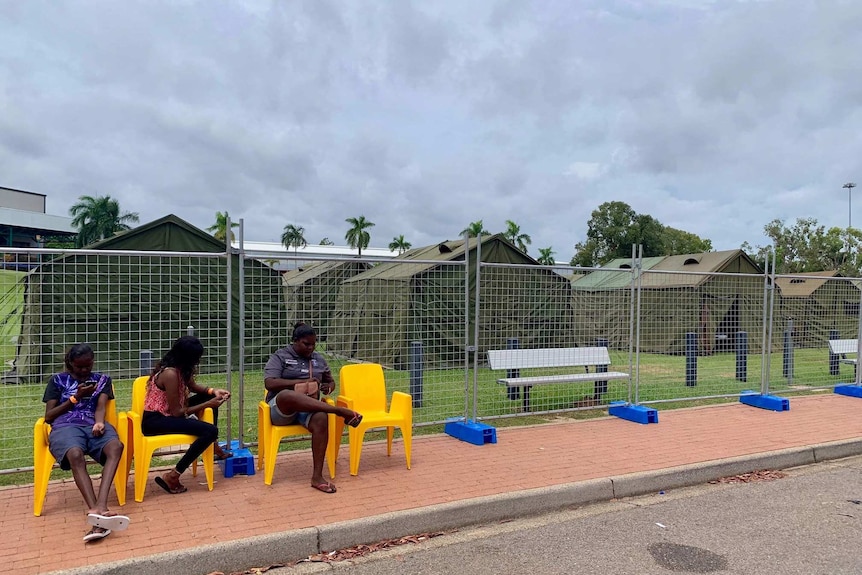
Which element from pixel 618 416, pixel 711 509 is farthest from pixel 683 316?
pixel 711 509

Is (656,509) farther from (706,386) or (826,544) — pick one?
(706,386)

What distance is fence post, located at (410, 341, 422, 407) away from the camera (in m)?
8.79

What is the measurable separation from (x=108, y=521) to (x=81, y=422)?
3.21 feet

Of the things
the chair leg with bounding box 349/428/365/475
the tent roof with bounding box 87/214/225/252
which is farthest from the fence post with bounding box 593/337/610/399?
the tent roof with bounding box 87/214/225/252

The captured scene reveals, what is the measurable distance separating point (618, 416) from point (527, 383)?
1.34 m

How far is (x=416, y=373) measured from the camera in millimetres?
9000

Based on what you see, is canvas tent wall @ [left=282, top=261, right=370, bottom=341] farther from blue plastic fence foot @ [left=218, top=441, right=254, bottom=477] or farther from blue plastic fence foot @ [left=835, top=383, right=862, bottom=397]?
blue plastic fence foot @ [left=835, top=383, right=862, bottom=397]

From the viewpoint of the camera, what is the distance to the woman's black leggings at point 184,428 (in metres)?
4.89

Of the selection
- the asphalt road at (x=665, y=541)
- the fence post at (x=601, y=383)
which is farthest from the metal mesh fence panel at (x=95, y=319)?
the fence post at (x=601, y=383)

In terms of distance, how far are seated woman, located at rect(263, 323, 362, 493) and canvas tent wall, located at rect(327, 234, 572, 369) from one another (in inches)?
50.4

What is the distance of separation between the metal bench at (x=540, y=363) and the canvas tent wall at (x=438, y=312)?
1.34 ft

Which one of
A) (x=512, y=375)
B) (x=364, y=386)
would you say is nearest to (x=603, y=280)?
(x=512, y=375)

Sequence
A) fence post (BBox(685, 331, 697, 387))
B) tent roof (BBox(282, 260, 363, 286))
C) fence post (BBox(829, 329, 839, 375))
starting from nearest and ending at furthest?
tent roof (BBox(282, 260, 363, 286)), fence post (BBox(685, 331, 697, 387)), fence post (BBox(829, 329, 839, 375))

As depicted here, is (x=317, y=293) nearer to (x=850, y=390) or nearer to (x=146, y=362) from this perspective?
(x=146, y=362)
